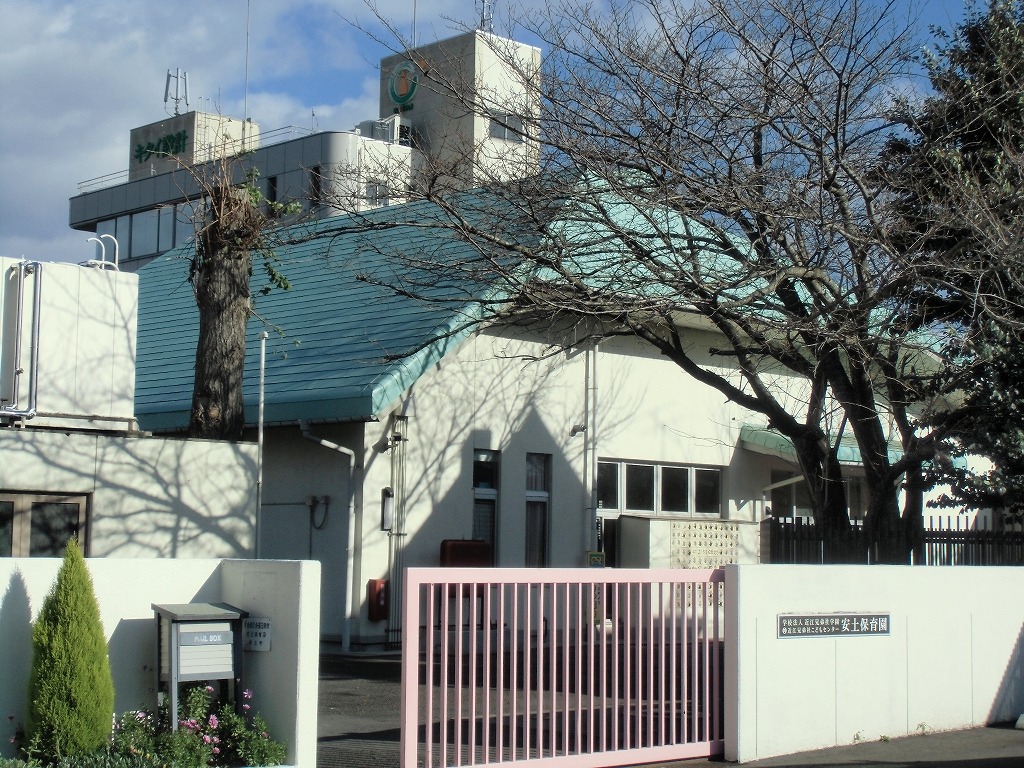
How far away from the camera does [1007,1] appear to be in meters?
16.1

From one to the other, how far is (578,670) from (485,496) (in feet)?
31.9

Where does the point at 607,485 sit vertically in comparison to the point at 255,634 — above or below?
above

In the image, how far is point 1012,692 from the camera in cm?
1330

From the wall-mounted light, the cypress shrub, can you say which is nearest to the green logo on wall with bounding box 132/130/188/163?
the wall-mounted light

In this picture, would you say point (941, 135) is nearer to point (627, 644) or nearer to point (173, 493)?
point (627, 644)

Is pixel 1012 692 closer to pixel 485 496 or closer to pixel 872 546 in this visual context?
pixel 872 546

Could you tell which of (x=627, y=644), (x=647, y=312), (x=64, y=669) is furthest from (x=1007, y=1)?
(x=64, y=669)

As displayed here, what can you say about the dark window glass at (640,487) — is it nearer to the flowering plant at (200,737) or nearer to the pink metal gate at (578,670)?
the pink metal gate at (578,670)

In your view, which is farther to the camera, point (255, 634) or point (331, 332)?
point (331, 332)

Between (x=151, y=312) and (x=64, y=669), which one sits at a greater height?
(x=151, y=312)

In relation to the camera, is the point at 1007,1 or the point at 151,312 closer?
the point at 1007,1

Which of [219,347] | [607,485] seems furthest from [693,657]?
[607,485]

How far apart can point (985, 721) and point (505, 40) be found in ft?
30.1

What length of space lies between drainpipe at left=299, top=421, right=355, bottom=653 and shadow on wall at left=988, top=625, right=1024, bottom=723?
853 cm
